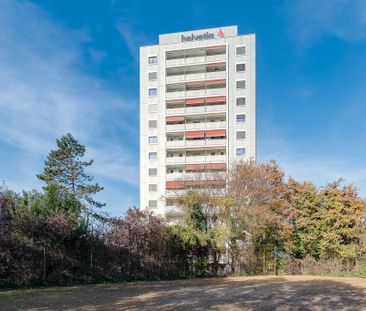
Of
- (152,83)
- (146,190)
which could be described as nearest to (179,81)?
(152,83)

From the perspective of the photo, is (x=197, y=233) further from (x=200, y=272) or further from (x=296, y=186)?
(x=296, y=186)

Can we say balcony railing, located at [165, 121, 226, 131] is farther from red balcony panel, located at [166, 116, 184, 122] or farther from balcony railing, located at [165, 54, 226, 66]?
balcony railing, located at [165, 54, 226, 66]

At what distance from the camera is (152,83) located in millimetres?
50750

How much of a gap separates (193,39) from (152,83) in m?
8.10

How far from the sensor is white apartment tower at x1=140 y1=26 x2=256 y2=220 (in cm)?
4753

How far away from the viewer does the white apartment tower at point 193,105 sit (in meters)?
47.5

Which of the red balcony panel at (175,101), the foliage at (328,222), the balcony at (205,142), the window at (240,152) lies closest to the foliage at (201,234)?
the foliage at (328,222)

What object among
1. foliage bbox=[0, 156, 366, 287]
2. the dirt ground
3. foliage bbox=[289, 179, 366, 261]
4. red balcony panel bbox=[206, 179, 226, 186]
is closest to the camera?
the dirt ground

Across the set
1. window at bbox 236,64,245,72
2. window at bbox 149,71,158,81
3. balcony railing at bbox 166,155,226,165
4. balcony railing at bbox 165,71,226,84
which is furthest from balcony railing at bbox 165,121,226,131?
window at bbox 236,64,245,72

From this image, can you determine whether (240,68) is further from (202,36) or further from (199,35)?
(199,35)

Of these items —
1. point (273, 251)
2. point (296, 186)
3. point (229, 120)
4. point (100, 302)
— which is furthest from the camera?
point (229, 120)

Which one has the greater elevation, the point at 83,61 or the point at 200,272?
the point at 83,61

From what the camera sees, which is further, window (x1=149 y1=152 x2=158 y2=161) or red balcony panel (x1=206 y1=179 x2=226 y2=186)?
window (x1=149 y1=152 x2=158 y2=161)

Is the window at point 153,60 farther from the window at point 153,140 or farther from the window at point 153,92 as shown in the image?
the window at point 153,140
